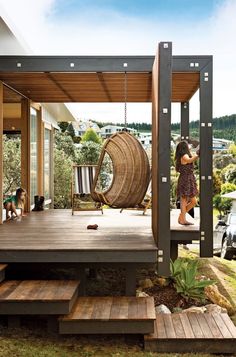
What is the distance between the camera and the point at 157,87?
5.45 meters

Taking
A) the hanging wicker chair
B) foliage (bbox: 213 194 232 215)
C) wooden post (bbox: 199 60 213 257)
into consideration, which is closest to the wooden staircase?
wooden post (bbox: 199 60 213 257)

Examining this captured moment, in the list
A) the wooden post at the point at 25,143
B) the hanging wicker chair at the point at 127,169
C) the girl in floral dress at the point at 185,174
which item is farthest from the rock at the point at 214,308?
the wooden post at the point at 25,143

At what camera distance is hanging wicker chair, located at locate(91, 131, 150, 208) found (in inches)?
251

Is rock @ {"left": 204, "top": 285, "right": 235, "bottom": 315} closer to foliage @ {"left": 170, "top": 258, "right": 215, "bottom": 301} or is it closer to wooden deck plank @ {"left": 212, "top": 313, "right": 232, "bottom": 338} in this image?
foliage @ {"left": 170, "top": 258, "right": 215, "bottom": 301}

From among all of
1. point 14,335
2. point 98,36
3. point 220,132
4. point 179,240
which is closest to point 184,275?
point 179,240

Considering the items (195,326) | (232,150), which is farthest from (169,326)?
(232,150)

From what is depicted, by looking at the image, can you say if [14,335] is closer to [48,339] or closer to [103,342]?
[48,339]

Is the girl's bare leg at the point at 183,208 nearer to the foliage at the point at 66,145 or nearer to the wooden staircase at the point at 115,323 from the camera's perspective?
the wooden staircase at the point at 115,323

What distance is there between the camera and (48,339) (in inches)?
188

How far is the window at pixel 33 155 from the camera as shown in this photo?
10.2 metres

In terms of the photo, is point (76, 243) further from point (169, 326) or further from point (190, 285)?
point (190, 285)

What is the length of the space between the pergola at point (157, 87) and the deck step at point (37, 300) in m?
1.18

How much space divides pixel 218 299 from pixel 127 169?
6.67ft

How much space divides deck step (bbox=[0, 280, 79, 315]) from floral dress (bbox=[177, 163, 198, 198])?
231 centimetres
